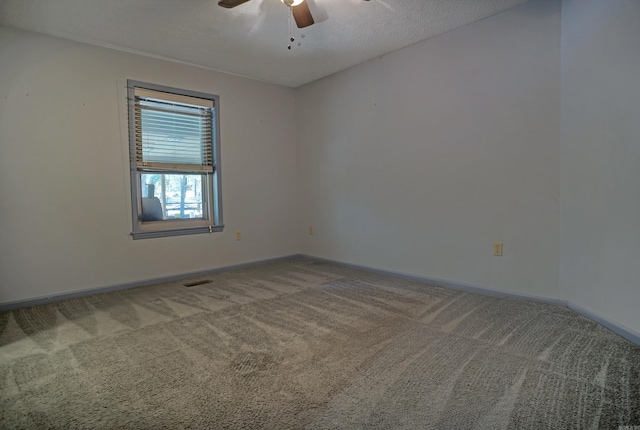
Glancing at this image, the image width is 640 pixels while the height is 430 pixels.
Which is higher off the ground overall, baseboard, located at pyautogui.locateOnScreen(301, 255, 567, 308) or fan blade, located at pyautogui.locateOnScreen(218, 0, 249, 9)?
fan blade, located at pyautogui.locateOnScreen(218, 0, 249, 9)

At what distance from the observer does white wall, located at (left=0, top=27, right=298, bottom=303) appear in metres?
2.87

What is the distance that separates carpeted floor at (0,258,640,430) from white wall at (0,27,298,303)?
46 centimetres

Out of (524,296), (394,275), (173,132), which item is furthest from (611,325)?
(173,132)

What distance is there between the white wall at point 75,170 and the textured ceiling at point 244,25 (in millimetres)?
222

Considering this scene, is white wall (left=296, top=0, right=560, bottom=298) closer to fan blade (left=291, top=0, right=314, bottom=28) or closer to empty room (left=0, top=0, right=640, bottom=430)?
empty room (left=0, top=0, right=640, bottom=430)

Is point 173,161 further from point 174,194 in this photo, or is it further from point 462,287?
point 462,287

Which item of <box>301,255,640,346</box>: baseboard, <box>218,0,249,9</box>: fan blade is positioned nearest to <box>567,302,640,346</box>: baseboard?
<box>301,255,640,346</box>: baseboard

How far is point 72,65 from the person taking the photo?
10.2 ft

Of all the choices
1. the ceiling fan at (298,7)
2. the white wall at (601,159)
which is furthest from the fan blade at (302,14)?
the white wall at (601,159)

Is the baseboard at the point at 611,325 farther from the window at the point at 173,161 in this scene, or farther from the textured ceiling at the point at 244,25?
the window at the point at 173,161

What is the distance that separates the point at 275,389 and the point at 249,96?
146 inches

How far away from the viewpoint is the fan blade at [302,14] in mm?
2359

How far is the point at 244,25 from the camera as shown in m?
2.90

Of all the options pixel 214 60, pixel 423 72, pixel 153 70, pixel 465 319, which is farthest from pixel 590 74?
pixel 153 70
